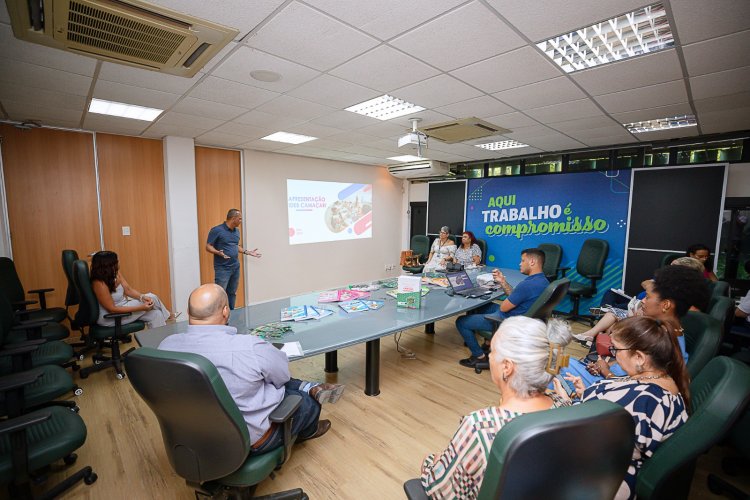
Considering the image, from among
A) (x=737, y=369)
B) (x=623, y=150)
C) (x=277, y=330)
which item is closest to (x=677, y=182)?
(x=623, y=150)

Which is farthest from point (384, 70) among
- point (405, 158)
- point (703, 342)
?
point (405, 158)

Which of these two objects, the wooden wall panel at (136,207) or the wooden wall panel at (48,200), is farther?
the wooden wall panel at (136,207)

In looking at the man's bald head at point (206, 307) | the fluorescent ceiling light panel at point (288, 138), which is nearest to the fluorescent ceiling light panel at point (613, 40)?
the man's bald head at point (206, 307)

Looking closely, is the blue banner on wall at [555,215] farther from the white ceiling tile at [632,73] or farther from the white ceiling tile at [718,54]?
the white ceiling tile at [718,54]

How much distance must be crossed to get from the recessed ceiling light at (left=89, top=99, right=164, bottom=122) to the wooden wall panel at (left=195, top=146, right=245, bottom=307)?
1.41 m

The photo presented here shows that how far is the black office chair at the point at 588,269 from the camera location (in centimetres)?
496

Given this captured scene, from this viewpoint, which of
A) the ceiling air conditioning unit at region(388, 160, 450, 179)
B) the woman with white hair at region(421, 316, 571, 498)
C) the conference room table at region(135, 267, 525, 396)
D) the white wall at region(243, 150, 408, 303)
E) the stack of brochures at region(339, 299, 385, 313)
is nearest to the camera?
the woman with white hair at region(421, 316, 571, 498)

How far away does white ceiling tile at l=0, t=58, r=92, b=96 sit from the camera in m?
2.32

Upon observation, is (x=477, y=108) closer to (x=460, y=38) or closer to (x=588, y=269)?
(x=460, y=38)

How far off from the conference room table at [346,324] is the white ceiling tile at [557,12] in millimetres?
2059

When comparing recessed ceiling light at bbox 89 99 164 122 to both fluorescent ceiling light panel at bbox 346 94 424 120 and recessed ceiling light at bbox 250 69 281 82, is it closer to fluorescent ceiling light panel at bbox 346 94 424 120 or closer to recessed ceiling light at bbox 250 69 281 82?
recessed ceiling light at bbox 250 69 281 82

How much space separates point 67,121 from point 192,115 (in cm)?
153

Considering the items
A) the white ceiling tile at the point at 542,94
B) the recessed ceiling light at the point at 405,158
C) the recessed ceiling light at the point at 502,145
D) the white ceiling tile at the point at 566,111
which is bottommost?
the white ceiling tile at the point at 542,94

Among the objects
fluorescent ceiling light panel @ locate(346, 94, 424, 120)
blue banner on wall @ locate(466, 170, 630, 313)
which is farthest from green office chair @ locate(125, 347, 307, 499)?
blue banner on wall @ locate(466, 170, 630, 313)
